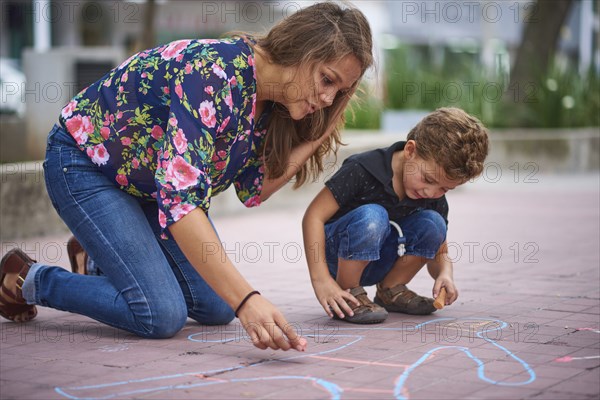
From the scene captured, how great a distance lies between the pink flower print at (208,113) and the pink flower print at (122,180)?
0.52m

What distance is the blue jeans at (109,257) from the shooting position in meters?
3.43

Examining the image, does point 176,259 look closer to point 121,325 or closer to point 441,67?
point 121,325

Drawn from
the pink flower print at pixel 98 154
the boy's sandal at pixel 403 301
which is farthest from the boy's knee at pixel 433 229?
the pink flower print at pixel 98 154

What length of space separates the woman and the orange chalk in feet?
2.11

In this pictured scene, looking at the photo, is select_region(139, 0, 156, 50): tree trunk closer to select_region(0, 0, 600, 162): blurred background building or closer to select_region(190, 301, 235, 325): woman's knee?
select_region(0, 0, 600, 162): blurred background building

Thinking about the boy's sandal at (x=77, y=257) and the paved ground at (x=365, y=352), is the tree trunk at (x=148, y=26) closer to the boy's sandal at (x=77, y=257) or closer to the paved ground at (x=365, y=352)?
the paved ground at (x=365, y=352)

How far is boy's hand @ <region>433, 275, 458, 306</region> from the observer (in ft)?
12.2

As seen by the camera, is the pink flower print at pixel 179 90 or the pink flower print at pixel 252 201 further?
the pink flower print at pixel 252 201

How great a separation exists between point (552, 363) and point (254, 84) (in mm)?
1409

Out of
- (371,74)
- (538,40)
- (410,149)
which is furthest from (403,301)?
(538,40)

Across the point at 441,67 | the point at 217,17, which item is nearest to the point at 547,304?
the point at 441,67

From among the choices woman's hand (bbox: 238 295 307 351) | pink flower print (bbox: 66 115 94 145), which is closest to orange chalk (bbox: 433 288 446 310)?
woman's hand (bbox: 238 295 307 351)

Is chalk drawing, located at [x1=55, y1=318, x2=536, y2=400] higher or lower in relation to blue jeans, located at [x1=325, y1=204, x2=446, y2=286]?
lower

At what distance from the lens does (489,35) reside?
23.0m
